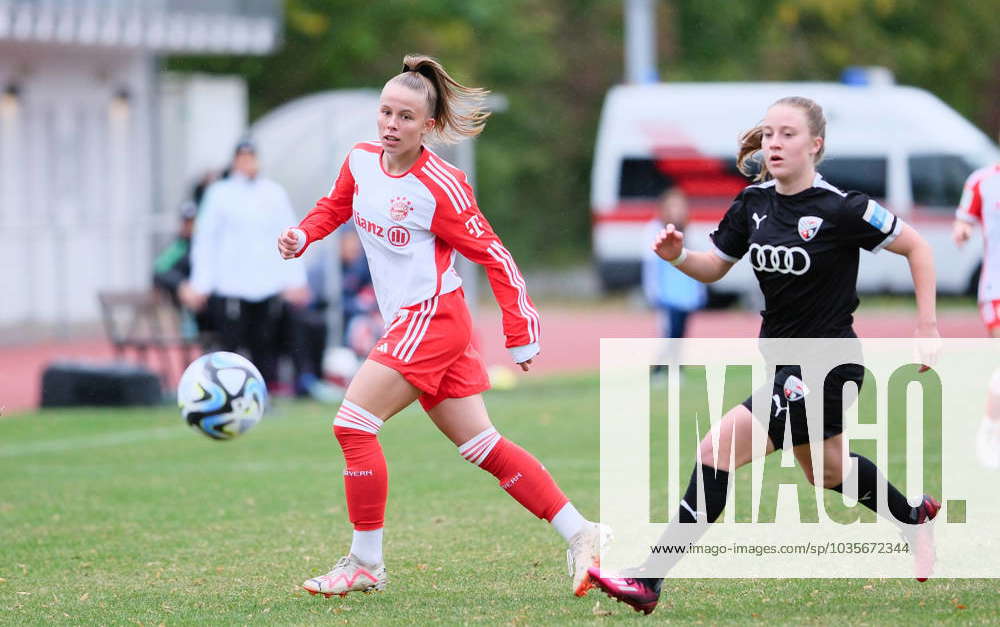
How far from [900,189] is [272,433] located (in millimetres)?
14784

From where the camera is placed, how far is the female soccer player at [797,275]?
571 cm

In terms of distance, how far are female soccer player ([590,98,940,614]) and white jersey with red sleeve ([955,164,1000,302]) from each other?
3978 mm

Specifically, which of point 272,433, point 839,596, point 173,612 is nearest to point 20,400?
point 272,433

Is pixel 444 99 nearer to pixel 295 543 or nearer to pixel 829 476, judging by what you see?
pixel 829 476

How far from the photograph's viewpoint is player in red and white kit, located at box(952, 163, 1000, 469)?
9.50 metres

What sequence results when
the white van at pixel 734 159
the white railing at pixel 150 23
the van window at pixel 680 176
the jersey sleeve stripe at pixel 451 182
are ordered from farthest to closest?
the van window at pixel 680 176, the white van at pixel 734 159, the white railing at pixel 150 23, the jersey sleeve stripe at pixel 451 182

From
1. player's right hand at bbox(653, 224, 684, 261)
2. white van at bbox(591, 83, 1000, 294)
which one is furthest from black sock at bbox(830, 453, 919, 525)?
white van at bbox(591, 83, 1000, 294)

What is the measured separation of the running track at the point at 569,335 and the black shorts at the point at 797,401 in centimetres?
998

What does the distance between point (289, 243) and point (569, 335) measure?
17.0 meters

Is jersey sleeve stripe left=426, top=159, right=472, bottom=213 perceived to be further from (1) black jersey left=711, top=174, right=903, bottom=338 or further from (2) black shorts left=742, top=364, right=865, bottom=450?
(2) black shorts left=742, top=364, right=865, bottom=450

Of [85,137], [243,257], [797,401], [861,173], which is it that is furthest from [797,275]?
[861,173]

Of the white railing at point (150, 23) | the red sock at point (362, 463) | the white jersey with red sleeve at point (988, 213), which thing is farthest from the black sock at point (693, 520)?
the white railing at point (150, 23)

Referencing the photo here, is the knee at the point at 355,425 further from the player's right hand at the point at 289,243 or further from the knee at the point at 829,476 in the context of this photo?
the knee at the point at 829,476

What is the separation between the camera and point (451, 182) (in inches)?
242
